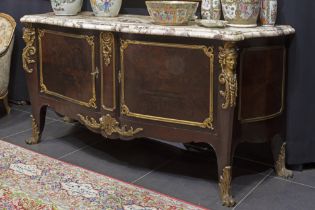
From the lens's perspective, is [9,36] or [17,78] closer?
[9,36]

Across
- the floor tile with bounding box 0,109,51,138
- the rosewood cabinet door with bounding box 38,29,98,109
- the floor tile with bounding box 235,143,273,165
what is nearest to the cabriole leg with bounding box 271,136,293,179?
the floor tile with bounding box 235,143,273,165

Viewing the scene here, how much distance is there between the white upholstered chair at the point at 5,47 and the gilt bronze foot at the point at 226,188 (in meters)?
1.92

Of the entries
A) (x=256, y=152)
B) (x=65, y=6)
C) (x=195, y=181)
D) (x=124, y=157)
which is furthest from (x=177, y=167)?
(x=65, y=6)

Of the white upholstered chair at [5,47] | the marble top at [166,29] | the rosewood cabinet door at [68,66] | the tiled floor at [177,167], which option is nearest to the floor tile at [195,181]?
the tiled floor at [177,167]

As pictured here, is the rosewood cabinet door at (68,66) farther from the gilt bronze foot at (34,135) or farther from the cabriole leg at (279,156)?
the cabriole leg at (279,156)

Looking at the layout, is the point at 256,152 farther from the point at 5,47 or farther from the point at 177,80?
the point at 5,47

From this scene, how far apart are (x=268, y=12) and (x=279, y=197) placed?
873mm

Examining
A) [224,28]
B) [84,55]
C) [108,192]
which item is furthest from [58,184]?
[224,28]

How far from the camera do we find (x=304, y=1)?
209cm

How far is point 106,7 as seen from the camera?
94.6 inches

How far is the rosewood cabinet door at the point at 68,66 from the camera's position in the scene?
2244 mm

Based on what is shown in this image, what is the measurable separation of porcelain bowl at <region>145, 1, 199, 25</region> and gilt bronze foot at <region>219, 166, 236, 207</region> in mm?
717

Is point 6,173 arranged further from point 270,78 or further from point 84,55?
point 270,78

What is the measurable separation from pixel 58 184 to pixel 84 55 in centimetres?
67
